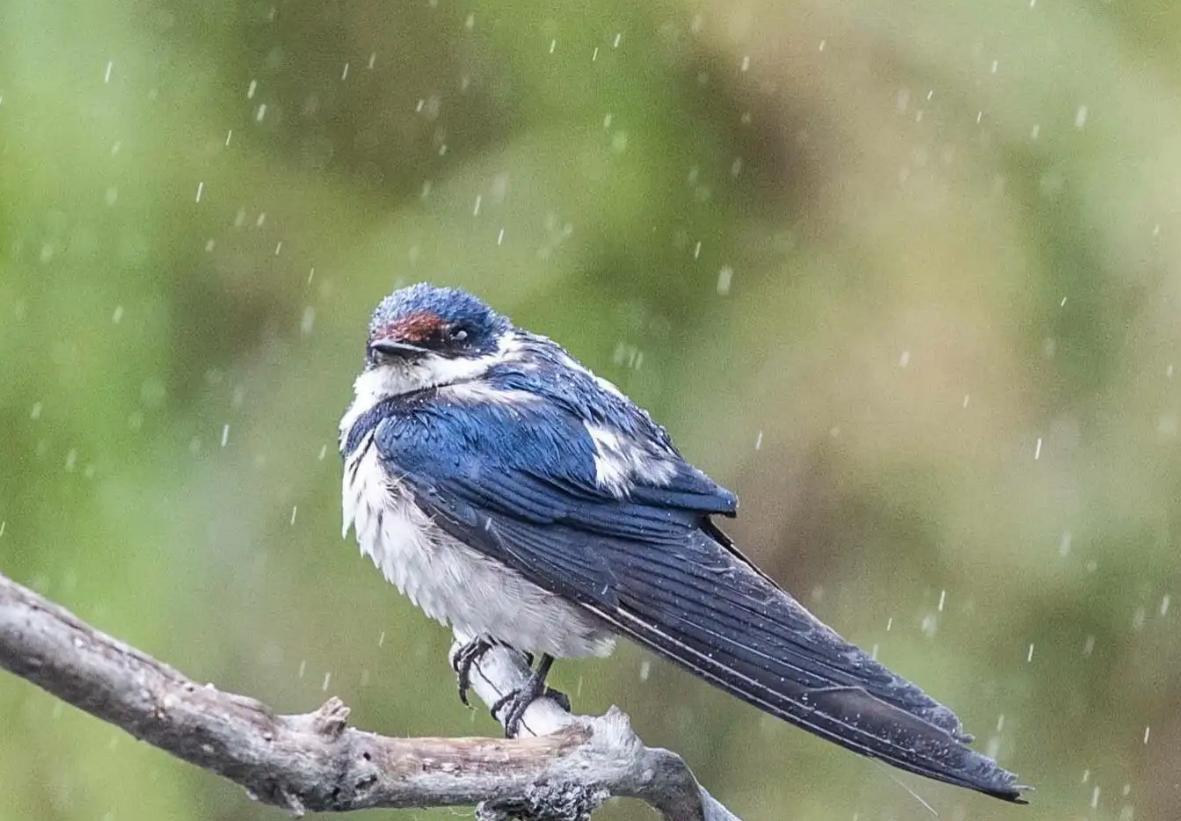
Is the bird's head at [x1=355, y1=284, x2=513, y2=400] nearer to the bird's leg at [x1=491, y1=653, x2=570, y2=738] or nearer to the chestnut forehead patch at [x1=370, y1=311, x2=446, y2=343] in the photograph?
the chestnut forehead patch at [x1=370, y1=311, x2=446, y2=343]

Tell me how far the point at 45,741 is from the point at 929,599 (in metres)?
1.39

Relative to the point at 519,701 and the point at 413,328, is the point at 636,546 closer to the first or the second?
the point at 519,701

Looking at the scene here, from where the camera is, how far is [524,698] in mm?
2279

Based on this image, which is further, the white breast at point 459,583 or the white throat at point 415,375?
the white throat at point 415,375

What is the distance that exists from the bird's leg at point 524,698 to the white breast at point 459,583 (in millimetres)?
66

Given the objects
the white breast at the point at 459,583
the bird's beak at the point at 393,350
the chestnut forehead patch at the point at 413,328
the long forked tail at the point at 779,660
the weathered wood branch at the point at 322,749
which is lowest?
the weathered wood branch at the point at 322,749

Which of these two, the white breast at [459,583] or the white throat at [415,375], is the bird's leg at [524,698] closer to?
the white breast at [459,583]

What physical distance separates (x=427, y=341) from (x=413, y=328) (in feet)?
0.09

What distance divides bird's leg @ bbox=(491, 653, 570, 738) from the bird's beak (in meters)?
0.43

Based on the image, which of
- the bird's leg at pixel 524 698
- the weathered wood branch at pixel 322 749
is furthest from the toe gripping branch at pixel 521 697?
the weathered wood branch at pixel 322 749

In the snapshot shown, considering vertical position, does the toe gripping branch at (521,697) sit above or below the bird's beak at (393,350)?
below

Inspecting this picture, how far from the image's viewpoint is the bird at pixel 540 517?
6.84ft

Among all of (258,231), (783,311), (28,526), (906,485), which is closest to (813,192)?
(783,311)

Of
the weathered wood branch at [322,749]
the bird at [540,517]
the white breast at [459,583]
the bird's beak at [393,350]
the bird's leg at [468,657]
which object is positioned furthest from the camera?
the bird's leg at [468,657]
